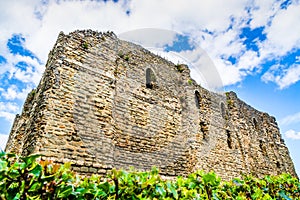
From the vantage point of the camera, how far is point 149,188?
2.46m

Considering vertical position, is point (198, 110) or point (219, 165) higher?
point (198, 110)

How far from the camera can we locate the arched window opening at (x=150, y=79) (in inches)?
413

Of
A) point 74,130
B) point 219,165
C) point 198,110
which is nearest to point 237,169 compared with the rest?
point 219,165

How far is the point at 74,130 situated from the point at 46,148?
0.94 meters

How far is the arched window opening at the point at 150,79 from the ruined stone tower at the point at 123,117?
2 centimetres

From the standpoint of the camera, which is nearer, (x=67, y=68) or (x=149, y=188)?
(x=149, y=188)

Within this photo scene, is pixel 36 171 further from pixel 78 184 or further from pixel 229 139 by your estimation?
pixel 229 139

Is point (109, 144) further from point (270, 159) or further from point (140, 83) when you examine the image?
point (270, 159)

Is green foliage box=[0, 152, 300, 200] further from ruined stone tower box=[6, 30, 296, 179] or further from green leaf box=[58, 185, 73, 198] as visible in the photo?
ruined stone tower box=[6, 30, 296, 179]

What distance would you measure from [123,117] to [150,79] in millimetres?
2913

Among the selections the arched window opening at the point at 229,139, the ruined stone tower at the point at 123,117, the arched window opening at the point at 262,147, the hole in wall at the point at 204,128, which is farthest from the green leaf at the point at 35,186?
the arched window opening at the point at 262,147

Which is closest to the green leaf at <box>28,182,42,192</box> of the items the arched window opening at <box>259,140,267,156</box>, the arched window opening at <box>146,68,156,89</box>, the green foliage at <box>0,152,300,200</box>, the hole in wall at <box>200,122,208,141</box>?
the green foliage at <box>0,152,300,200</box>

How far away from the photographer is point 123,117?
27.9ft

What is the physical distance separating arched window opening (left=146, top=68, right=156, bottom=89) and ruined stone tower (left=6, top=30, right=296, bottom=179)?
0.08 feet
